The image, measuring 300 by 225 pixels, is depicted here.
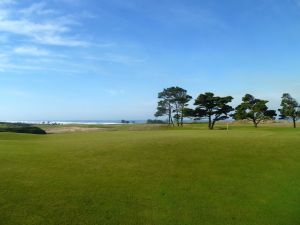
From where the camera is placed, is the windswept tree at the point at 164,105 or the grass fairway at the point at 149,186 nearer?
the grass fairway at the point at 149,186

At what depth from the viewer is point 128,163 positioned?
650 inches

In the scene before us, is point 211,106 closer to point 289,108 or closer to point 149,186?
point 289,108

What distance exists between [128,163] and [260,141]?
1127 cm

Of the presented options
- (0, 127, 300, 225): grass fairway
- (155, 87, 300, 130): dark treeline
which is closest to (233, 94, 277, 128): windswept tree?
(155, 87, 300, 130): dark treeline

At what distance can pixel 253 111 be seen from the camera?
75.8m

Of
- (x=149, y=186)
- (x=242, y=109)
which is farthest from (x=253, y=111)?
(x=149, y=186)

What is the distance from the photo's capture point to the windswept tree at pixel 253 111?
247 ft

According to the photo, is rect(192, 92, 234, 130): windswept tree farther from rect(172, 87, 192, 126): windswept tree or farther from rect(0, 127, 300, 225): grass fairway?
rect(0, 127, 300, 225): grass fairway

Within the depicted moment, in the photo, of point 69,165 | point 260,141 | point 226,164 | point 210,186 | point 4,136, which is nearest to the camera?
point 210,186

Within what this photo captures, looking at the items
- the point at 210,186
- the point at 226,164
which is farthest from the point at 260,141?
the point at 210,186

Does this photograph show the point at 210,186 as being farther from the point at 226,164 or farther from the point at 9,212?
the point at 9,212

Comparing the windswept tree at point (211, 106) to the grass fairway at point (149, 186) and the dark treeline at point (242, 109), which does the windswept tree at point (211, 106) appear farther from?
the grass fairway at point (149, 186)

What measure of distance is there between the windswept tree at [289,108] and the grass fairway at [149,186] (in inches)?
2399

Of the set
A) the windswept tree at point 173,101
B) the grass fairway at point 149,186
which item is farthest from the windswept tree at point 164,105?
the grass fairway at point 149,186
